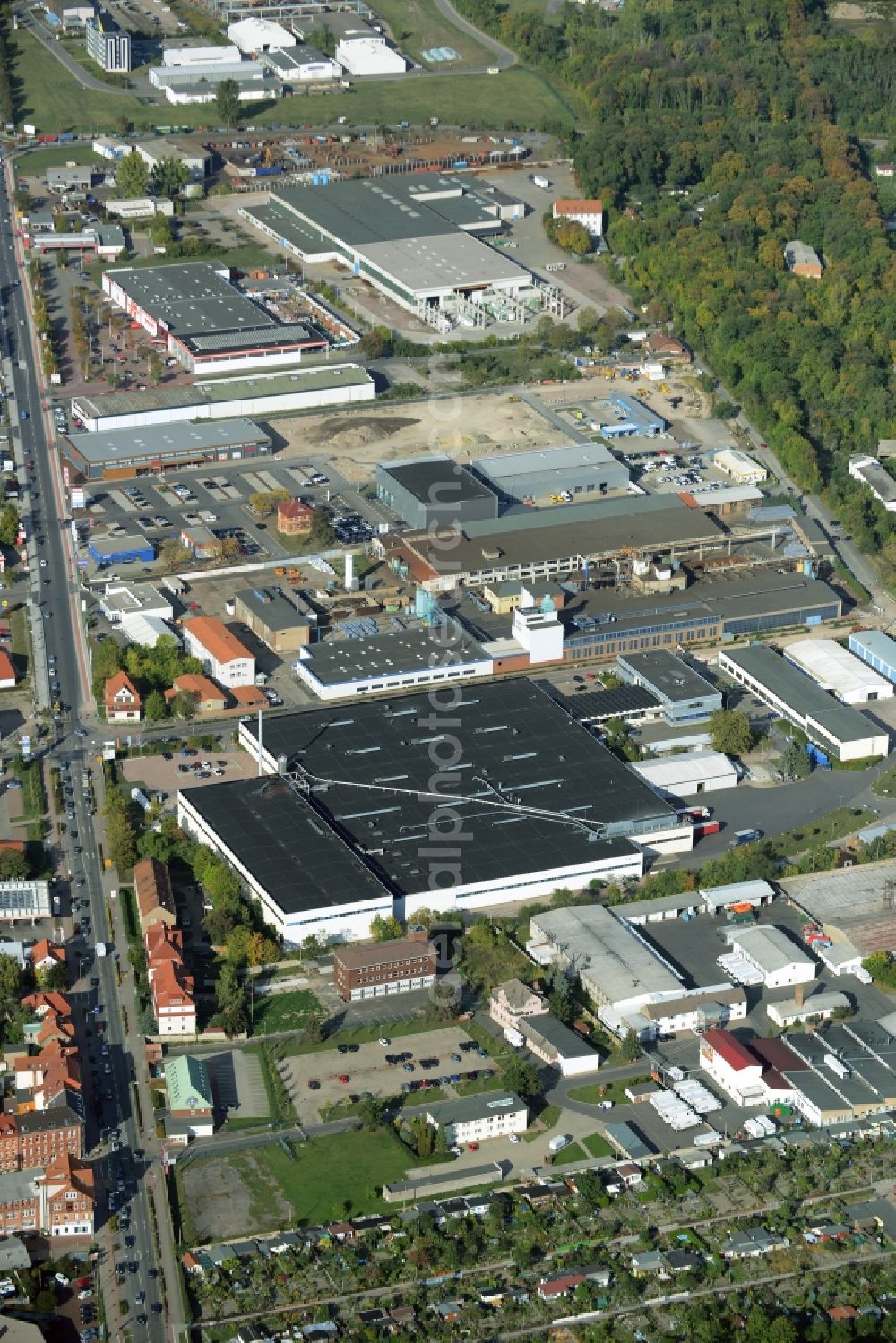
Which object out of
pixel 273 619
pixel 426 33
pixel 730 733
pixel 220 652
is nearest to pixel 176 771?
pixel 220 652

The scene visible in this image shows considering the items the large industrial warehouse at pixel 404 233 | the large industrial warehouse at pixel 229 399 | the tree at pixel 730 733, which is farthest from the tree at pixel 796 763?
the large industrial warehouse at pixel 404 233

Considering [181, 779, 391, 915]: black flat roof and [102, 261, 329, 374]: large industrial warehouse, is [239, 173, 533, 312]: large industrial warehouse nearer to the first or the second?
[102, 261, 329, 374]: large industrial warehouse

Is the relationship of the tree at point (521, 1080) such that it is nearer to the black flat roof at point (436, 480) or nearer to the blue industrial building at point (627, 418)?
the black flat roof at point (436, 480)

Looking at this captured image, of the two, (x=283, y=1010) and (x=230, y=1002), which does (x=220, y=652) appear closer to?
(x=283, y=1010)

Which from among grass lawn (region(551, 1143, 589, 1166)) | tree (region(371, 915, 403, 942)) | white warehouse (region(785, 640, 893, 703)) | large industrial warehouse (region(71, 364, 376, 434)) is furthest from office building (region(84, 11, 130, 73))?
grass lawn (region(551, 1143, 589, 1166))

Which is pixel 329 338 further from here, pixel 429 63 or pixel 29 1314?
pixel 29 1314

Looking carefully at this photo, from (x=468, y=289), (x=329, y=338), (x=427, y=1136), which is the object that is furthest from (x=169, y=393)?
(x=427, y=1136)
